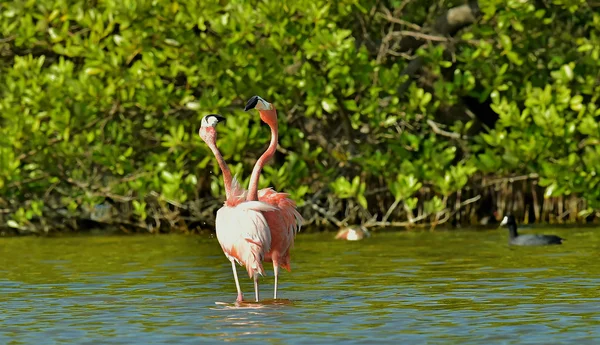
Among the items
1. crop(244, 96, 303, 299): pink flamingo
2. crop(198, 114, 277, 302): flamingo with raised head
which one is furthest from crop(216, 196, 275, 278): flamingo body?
crop(244, 96, 303, 299): pink flamingo

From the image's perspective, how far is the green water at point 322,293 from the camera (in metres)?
8.84

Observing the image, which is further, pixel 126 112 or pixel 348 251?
pixel 126 112

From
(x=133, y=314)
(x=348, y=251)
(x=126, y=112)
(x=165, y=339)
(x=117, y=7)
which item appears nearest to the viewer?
(x=165, y=339)

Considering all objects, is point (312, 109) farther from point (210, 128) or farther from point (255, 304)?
point (255, 304)

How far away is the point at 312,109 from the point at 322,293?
6.48 m

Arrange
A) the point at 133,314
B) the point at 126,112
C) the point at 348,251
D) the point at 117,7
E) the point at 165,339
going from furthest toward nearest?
the point at 126,112, the point at 117,7, the point at 348,251, the point at 133,314, the point at 165,339

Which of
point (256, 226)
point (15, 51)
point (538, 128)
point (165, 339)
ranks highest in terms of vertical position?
point (15, 51)

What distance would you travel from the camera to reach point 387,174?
60.6 feet

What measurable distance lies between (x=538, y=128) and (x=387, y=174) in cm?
209

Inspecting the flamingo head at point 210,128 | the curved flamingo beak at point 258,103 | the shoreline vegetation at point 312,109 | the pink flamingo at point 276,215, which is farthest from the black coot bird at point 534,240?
the flamingo head at point 210,128

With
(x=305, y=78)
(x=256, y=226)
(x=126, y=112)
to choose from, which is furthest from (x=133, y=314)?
(x=126, y=112)

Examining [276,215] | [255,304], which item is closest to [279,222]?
[276,215]

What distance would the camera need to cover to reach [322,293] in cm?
1148

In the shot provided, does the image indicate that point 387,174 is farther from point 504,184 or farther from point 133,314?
point 133,314
